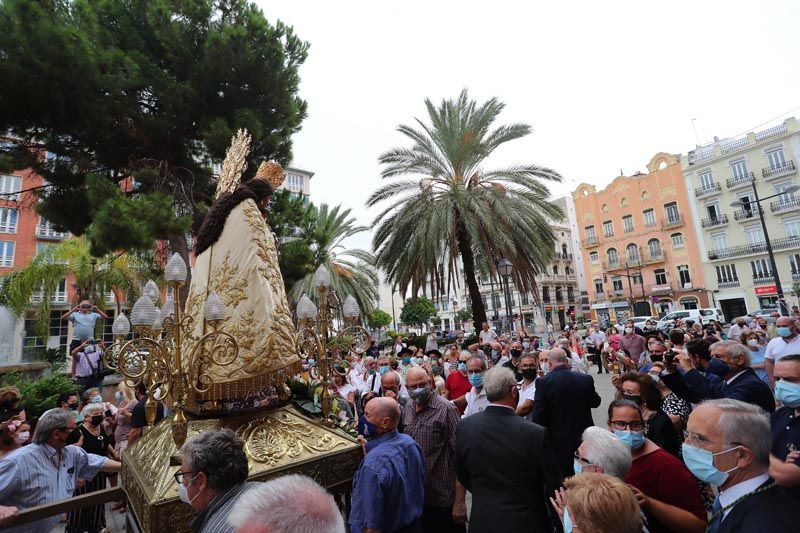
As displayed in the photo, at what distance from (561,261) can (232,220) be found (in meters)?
59.1

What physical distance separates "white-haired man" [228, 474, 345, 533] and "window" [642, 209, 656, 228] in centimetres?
4856

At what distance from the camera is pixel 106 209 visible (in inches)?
286

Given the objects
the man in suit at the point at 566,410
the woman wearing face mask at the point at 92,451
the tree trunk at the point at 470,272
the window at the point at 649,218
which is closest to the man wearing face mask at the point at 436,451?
the man in suit at the point at 566,410

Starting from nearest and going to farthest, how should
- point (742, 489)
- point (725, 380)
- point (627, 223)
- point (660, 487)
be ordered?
point (742, 489) → point (660, 487) → point (725, 380) → point (627, 223)

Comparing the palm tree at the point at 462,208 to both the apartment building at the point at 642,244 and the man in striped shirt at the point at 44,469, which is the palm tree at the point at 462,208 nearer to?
the man in striped shirt at the point at 44,469

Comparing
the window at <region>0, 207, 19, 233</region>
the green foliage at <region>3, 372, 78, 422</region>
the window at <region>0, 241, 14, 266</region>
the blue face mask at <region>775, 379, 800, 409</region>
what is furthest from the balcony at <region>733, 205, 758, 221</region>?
the window at <region>0, 241, 14, 266</region>

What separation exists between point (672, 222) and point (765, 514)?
4685cm

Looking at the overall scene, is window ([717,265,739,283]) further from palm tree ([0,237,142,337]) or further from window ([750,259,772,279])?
palm tree ([0,237,142,337])

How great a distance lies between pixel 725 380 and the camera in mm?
4129

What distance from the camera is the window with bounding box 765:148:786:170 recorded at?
3340 cm

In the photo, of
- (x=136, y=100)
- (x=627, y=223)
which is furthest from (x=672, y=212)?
(x=136, y=100)

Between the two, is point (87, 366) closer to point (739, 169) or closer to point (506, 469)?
point (506, 469)

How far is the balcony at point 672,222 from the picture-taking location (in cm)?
3949

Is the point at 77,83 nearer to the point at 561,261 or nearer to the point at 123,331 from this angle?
the point at 123,331
